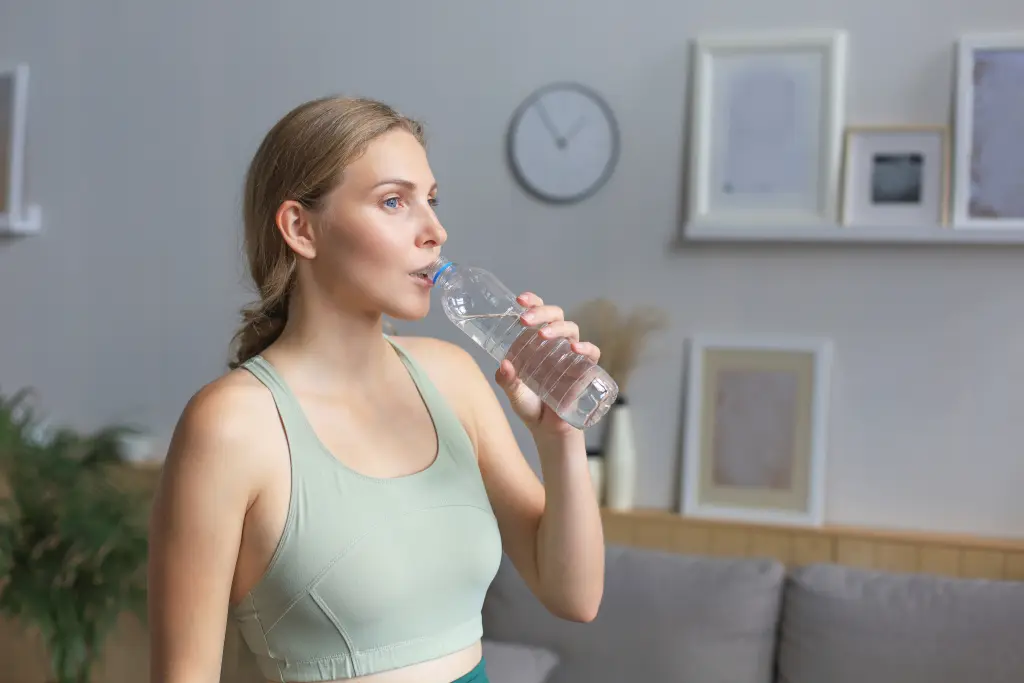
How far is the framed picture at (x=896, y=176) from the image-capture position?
2.54m

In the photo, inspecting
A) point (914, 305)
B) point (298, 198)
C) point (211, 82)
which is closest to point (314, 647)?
point (298, 198)

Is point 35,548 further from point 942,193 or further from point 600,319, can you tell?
point 942,193

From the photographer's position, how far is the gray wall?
2.57 metres

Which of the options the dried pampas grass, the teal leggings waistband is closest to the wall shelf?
the dried pampas grass

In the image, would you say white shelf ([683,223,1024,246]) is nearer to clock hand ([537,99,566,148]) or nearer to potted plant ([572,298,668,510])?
potted plant ([572,298,668,510])

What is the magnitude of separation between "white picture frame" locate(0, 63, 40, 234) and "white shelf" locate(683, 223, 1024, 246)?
6.60 ft

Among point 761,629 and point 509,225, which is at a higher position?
point 509,225

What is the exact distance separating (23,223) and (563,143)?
5.49 feet

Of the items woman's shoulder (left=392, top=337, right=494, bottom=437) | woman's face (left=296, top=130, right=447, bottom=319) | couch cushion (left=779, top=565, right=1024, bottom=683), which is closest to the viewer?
woman's face (left=296, top=130, right=447, bottom=319)

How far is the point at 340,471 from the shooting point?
47.0 inches

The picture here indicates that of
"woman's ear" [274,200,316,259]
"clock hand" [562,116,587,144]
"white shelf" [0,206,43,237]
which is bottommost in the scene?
"woman's ear" [274,200,316,259]

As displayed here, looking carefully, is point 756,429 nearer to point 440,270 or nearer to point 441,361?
point 441,361

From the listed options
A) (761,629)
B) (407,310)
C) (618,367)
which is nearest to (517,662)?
(761,629)

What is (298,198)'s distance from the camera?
1235 millimetres
